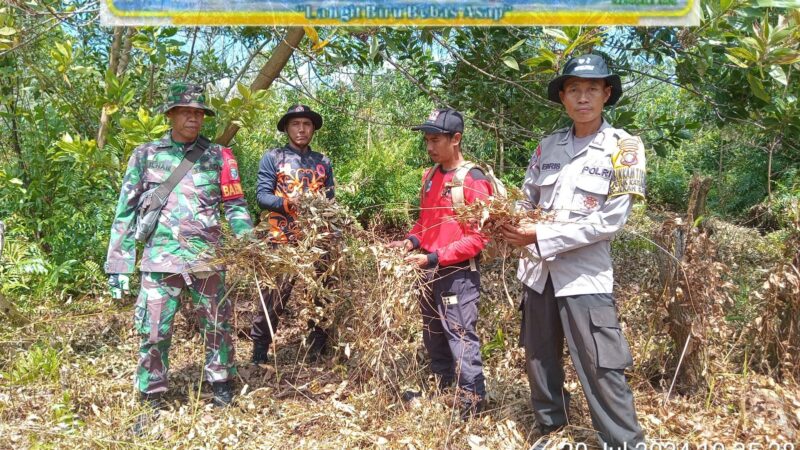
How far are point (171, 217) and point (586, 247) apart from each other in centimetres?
228

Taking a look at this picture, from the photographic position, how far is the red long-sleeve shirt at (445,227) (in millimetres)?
3117

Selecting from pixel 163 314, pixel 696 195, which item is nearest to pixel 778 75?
pixel 696 195

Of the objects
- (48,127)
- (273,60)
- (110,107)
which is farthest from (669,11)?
(48,127)

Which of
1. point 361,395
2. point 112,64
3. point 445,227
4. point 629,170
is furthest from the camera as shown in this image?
point 112,64

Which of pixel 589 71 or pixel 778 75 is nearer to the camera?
pixel 589 71

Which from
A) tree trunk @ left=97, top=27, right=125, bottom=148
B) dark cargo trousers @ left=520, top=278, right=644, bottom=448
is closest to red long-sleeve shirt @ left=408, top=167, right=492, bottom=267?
dark cargo trousers @ left=520, top=278, right=644, bottom=448

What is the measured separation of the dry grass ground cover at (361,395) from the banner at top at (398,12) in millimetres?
1214

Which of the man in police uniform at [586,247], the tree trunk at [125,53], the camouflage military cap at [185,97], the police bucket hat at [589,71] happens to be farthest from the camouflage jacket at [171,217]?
the tree trunk at [125,53]

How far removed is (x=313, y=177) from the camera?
3939 mm

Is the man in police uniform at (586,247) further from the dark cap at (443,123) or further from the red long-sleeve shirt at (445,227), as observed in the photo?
the dark cap at (443,123)

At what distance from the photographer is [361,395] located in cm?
338

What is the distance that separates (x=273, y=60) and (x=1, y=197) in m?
3.09

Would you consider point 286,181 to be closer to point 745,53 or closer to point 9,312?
point 9,312

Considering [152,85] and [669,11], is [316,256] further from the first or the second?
[152,85]
